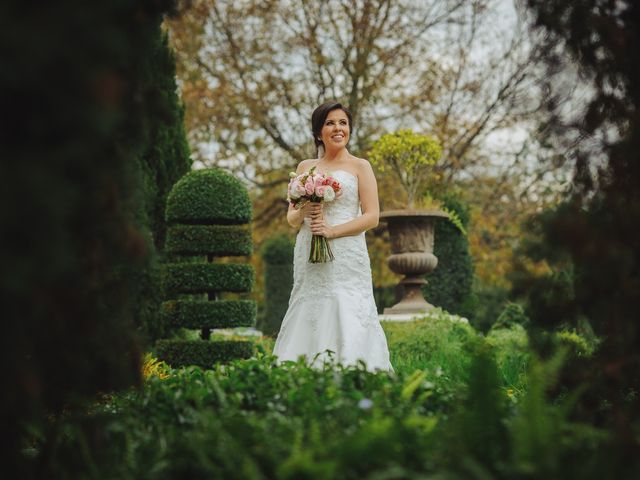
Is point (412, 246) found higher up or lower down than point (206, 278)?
higher up

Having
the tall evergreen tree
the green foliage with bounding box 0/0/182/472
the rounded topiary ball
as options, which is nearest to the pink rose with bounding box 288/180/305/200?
the tall evergreen tree

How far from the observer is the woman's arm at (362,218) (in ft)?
18.1

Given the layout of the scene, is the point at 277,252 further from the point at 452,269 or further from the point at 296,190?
the point at 296,190

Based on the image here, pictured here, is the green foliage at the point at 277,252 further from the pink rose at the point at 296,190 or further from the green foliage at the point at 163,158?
the pink rose at the point at 296,190

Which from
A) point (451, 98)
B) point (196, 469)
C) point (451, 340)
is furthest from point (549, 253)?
point (451, 98)

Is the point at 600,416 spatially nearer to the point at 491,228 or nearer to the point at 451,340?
the point at 451,340

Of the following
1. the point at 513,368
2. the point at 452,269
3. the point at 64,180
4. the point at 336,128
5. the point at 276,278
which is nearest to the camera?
the point at 64,180

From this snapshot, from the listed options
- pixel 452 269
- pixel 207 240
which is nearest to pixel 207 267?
pixel 207 240

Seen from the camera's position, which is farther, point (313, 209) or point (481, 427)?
point (313, 209)

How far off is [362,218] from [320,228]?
0.33 metres

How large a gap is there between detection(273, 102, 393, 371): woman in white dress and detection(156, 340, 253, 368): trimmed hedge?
3.52 metres

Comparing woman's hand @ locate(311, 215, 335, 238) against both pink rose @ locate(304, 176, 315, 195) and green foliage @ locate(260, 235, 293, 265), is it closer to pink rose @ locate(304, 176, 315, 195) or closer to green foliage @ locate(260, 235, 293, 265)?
Answer: pink rose @ locate(304, 176, 315, 195)

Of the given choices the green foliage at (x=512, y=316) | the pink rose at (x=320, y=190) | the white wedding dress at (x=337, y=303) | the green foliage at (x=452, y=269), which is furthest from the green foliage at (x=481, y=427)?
the green foliage at (x=452, y=269)

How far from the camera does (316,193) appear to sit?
5.41m
